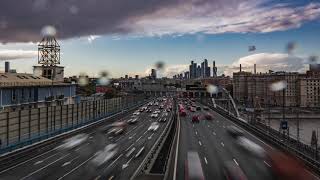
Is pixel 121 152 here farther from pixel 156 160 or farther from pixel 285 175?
pixel 285 175

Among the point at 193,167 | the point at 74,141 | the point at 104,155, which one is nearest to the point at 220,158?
the point at 193,167

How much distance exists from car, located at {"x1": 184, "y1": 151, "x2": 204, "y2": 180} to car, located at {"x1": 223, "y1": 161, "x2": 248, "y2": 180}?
1.73 m

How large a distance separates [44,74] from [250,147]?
263 ft

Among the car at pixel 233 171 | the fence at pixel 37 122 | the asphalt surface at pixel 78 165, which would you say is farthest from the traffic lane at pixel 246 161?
the fence at pixel 37 122

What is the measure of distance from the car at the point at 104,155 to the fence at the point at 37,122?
22.1 feet

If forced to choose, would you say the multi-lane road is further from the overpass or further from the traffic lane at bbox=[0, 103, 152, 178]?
the traffic lane at bbox=[0, 103, 152, 178]

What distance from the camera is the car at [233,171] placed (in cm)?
2469

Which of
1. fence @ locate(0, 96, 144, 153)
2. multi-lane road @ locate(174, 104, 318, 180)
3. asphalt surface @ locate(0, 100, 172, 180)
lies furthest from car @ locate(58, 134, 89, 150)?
multi-lane road @ locate(174, 104, 318, 180)

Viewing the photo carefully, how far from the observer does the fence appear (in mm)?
32969

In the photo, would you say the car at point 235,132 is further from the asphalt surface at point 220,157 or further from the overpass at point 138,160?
the overpass at point 138,160

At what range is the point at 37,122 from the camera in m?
39.4

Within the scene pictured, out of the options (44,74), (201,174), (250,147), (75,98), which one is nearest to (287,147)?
(250,147)

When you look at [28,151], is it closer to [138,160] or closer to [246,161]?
[138,160]

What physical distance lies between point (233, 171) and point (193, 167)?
2932 mm
